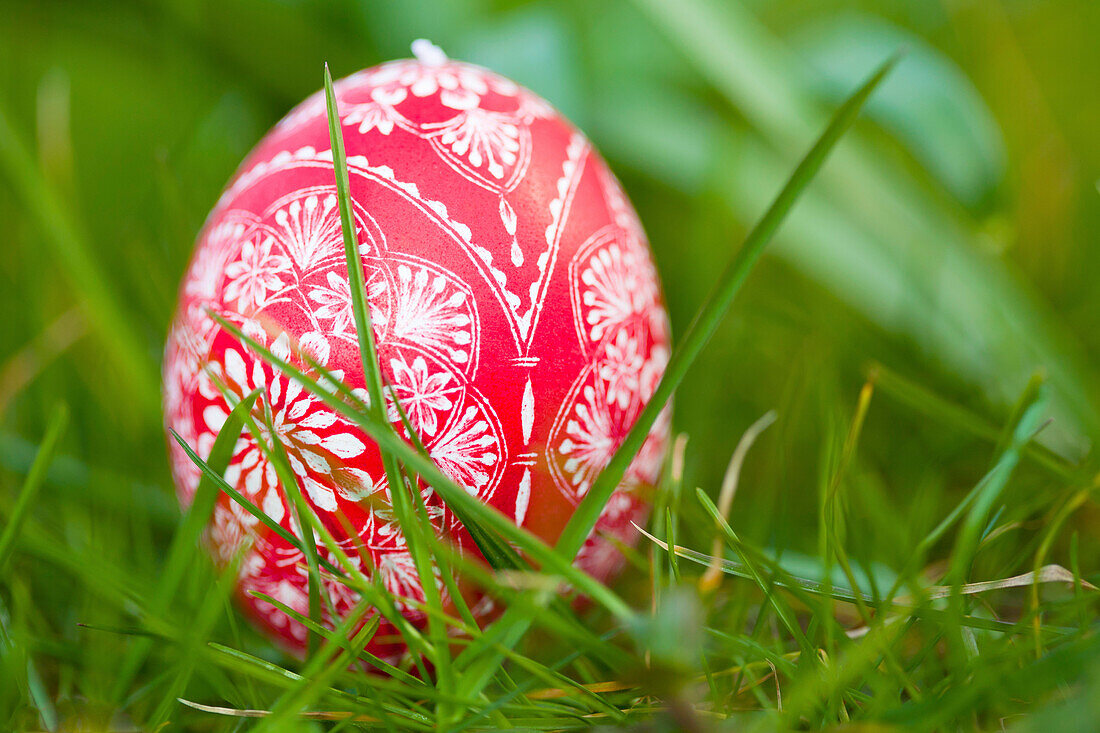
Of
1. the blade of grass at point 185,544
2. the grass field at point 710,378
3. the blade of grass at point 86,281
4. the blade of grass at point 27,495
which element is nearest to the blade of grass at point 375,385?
the grass field at point 710,378

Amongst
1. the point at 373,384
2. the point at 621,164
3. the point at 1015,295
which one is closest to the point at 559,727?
the point at 373,384

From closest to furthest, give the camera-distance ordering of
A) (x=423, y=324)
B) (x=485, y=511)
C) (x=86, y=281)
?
1. (x=485, y=511)
2. (x=423, y=324)
3. (x=86, y=281)

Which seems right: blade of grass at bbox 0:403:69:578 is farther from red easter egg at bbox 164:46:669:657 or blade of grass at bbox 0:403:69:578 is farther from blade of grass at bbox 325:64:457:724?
blade of grass at bbox 325:64:457:724

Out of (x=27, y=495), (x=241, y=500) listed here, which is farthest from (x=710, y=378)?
(x=27, y=495)

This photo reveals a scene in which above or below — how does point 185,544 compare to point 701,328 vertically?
below

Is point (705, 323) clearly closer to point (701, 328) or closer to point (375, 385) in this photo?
point (701, 328)

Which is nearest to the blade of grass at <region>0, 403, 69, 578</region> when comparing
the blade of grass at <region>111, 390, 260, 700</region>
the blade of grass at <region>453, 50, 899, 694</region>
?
the blade of grass at <region>111, 390, 260, 700</region>
